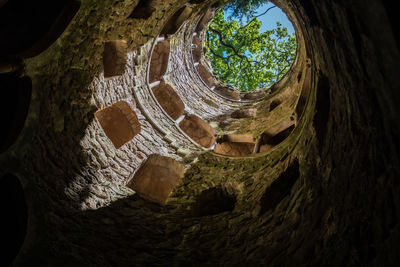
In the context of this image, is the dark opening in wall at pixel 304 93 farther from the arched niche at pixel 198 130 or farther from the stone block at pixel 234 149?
the arched niche at pixel 198 130

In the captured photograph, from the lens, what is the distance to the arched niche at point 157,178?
380 cm

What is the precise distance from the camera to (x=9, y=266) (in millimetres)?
3025

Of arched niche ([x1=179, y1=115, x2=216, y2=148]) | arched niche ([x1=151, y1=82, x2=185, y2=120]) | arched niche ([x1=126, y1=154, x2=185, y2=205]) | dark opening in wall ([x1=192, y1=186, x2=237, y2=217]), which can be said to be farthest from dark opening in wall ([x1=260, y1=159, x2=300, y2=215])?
arched niche ([x1=151, y1=82, x2=185, y2=120])

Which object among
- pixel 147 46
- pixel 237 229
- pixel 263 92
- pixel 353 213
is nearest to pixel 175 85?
pixel 147 46

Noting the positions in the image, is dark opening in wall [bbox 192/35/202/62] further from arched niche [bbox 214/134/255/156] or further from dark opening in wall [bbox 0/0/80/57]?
dark opening in wall [bbox 0/0/80/57]

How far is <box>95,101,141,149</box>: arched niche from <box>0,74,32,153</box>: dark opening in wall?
3.28 ft

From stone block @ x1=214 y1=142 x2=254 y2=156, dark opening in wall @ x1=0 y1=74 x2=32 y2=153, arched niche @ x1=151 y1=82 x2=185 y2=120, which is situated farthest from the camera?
arched niche @ x1=151 y1=82 x2=185 y2=120

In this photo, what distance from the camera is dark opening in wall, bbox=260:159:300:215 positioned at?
317 cm

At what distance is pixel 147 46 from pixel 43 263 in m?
3.95

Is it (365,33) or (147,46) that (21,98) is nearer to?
(147,46)

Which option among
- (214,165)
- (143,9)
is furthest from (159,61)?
(214,165)

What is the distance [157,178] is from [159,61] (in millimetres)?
2812

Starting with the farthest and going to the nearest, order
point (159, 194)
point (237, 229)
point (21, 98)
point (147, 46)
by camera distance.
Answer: point (147, 46) < point (159, 194) < point (237, 229) < point (21, 98)

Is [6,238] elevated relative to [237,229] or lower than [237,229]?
lower
